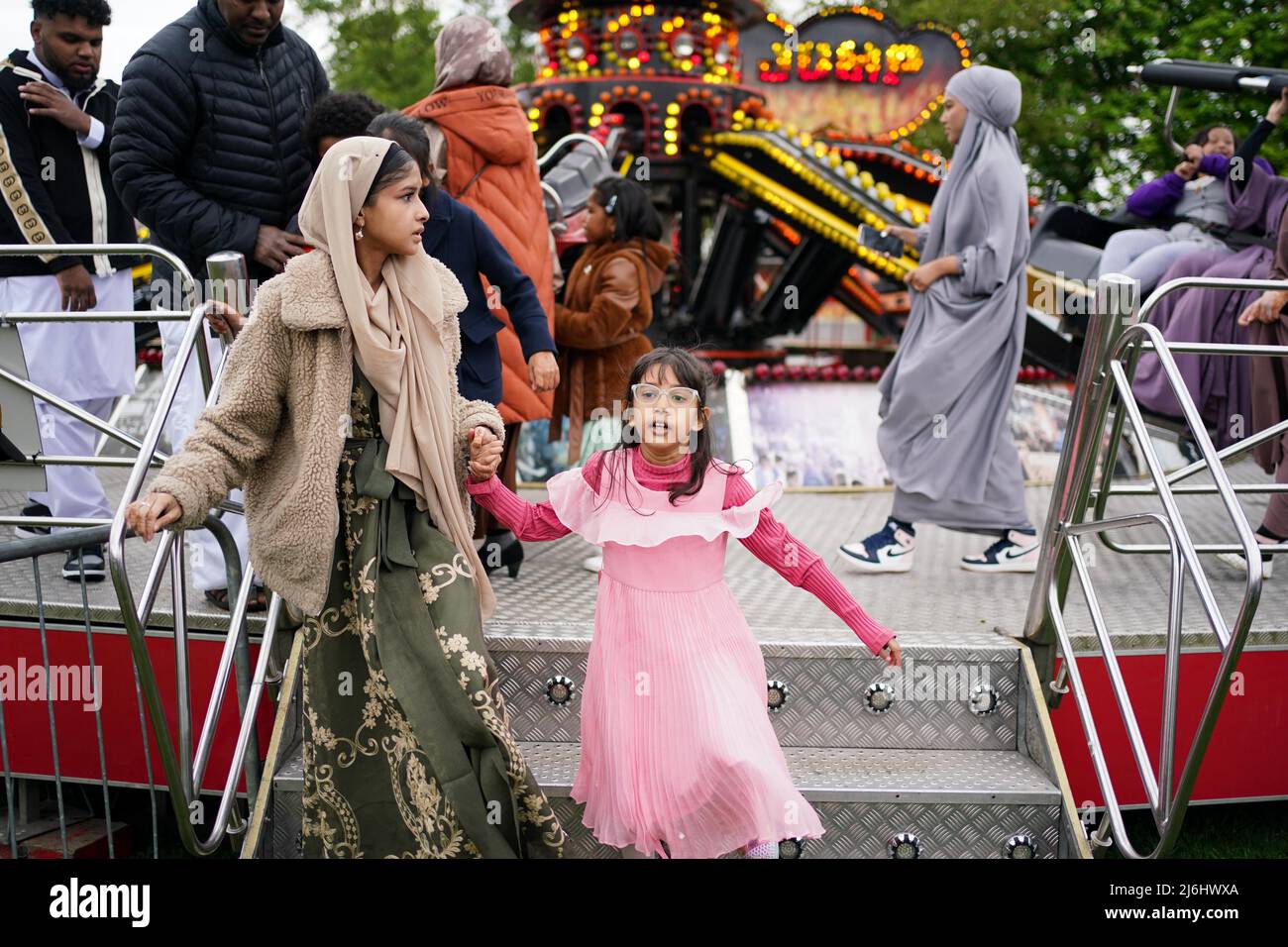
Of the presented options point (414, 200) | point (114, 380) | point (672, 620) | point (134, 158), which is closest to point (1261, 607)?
point (672, 620)

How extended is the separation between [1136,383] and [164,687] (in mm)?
4547

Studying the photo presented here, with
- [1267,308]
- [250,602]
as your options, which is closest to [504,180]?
[250,602]

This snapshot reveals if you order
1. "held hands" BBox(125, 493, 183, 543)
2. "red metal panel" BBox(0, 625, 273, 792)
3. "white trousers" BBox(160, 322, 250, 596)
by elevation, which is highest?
"held hands" BBox(125, 493, 183, 543)

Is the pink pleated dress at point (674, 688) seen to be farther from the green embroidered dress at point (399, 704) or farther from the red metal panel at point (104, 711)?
the red metal panel at point (104, 711)

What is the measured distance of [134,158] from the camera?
3768mm

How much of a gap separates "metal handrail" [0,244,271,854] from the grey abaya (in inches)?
101

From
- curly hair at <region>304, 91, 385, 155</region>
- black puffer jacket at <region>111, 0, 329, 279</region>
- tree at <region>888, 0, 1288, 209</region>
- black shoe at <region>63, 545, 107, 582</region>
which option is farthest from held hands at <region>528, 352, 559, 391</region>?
tree at <region>888, 0, 1288, 209</region>

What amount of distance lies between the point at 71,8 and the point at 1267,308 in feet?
15.4

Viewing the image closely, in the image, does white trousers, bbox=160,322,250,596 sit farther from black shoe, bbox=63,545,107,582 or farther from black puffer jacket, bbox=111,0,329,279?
black shoe, bbox=63,545,107,582

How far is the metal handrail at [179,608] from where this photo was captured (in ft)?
9.11

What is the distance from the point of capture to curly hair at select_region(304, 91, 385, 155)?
11.9ft

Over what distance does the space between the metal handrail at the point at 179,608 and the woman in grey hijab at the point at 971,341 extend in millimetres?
2568

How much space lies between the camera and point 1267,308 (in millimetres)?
4664

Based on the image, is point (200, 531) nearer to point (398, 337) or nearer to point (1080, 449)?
point (398, 337)
